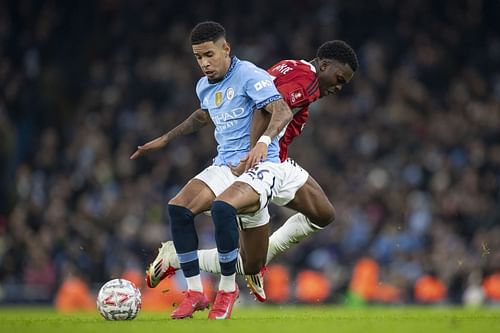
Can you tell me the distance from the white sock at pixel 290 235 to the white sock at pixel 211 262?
312 mm

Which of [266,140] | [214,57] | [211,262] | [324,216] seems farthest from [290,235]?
[214,57]

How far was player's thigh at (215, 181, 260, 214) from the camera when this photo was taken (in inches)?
315

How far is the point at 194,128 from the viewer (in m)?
9.23

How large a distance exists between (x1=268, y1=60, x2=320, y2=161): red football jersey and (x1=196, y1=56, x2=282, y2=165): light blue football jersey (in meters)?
0.17

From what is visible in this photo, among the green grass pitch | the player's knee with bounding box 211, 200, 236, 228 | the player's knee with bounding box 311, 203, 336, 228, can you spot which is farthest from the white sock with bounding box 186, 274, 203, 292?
the player's knee with bounding box 311, 203, 336, 228

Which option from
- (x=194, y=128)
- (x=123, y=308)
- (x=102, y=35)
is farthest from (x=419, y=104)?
(x=123, y=308)

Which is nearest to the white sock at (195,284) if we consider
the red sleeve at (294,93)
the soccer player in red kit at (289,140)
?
the soccer player in red kit at (289,140)

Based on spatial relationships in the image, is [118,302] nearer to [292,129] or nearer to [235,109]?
[235,109]

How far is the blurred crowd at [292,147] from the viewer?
52.4 feet

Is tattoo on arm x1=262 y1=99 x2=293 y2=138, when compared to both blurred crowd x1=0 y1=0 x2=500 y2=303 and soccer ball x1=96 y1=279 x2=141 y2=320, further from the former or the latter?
blurred crowd x1=0 y1=0 x2=500 y2=303

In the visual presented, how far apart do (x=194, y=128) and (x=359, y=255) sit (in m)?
7.04

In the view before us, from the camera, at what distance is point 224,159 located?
8.67 metres

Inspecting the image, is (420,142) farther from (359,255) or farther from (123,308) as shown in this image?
(123,308)

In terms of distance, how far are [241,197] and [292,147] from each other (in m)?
9.48
